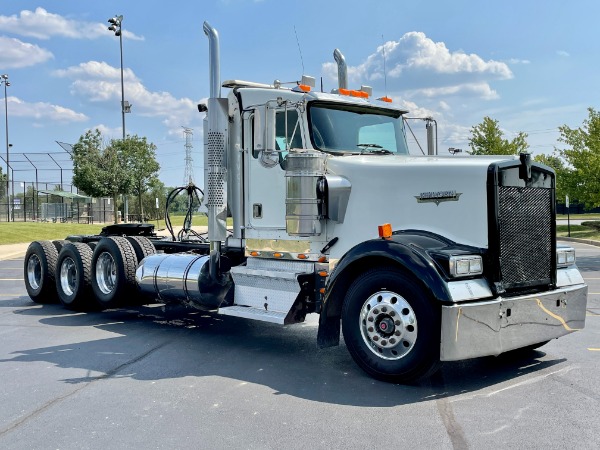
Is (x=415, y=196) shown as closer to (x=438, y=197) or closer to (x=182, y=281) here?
(x=438, y=197)

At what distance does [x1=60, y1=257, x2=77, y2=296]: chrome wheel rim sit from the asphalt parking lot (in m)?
2.27

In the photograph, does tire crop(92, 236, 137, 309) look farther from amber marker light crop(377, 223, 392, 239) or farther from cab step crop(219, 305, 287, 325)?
amber marker light crop(377, 223, 392, 239)

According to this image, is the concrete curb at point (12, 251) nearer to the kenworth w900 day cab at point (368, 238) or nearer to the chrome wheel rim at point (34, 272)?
the chrome wheel rim at point (34, 272)

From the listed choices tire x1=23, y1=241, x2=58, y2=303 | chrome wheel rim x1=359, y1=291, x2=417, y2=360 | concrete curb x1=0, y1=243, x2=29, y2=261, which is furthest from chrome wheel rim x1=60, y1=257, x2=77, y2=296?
Answer: concrete curb x1=0, y1=243, x2=29, y2=261

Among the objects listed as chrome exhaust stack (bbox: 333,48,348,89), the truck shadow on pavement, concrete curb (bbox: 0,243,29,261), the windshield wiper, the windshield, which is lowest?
the truck shadow on pavement

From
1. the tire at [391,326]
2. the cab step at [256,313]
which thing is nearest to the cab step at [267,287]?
the cab step at [256,313]

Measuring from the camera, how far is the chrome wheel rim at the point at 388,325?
5.17m

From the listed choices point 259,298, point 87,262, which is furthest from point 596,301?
point 87,262

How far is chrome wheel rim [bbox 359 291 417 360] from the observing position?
5.17 metres

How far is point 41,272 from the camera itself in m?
10.6

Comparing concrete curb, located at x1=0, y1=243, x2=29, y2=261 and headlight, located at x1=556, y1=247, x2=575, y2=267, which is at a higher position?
headlight, located at x1=556, y1=247, x2=575, y2=267

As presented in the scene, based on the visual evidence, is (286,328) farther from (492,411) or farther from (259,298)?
(492,411)

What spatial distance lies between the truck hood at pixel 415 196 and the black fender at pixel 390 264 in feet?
0.52

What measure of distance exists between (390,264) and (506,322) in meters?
1.07
